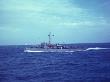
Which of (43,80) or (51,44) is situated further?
(51,44)

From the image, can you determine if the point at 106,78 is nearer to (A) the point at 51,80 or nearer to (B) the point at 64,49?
(A) the point at 51,80

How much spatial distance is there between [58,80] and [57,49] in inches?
2871

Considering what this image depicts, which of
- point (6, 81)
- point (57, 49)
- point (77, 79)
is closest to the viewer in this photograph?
point (6, 81)

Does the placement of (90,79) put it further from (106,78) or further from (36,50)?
(36,50)

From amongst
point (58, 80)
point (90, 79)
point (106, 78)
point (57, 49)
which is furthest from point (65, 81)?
point (57, 49)

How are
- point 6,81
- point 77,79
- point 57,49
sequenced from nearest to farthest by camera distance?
1. point 6,81
2. point 77,79
3. point 57,49

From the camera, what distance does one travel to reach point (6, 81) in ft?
103

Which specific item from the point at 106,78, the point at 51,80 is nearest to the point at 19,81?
the point at 51,80

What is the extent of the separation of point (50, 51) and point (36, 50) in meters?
6.32

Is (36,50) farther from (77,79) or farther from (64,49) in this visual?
(77,79)

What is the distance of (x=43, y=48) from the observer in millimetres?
106188

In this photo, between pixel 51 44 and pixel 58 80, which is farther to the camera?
pixel 51 44

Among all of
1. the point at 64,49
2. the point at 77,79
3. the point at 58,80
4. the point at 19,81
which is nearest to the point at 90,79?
the point at 77,79

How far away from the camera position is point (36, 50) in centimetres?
10862
